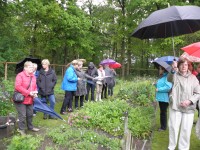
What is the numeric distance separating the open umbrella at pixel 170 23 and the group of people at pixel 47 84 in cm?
254

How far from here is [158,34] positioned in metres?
6.02

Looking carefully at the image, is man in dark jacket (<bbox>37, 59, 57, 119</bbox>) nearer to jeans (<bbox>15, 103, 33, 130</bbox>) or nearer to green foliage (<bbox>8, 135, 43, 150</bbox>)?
jeans (<bbox>15, 103, 33, 130</bbox>)

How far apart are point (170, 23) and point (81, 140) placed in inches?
128

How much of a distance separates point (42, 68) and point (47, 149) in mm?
3081

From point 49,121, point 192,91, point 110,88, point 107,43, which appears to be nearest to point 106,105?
point 49,121

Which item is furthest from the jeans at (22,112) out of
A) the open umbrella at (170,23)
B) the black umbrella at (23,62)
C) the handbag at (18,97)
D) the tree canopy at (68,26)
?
the tree canopy at (68,26)

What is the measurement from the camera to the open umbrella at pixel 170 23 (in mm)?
4626

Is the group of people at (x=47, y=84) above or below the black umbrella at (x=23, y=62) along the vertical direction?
below

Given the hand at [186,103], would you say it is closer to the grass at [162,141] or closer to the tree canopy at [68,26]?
the grass at [162,141]

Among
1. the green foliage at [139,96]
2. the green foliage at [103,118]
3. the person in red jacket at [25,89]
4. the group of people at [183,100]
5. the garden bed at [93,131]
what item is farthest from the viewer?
the green foliage at [139,96]

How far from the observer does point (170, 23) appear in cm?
574

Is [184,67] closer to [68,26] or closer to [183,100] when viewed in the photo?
[183,100]

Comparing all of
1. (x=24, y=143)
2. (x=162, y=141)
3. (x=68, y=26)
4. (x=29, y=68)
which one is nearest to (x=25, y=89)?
(x=29, y=68)

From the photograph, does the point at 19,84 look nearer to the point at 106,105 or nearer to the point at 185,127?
the point at 106,105
